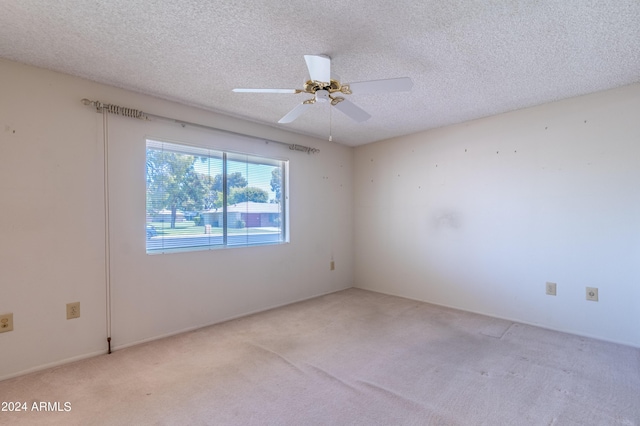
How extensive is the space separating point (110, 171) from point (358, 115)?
2138 mm

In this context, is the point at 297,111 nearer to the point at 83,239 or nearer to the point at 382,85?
the point at 382,85

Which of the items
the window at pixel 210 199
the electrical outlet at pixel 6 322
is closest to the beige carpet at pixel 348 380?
the electrical outlet at pixel 6 322

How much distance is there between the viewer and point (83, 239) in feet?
8.14

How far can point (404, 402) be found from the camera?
6.15 feet

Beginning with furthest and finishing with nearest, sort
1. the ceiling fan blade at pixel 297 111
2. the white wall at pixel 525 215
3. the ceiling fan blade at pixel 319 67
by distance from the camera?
the white wall at pixel 525 215, the ceiling fan blade at pixel 297 111, the ceiling fan blade at pixel 319 67

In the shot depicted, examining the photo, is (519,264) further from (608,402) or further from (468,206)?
(608,402)

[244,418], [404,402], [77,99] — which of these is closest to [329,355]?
[404,402]

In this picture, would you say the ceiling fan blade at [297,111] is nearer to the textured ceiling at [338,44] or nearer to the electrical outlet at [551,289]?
the textured ceiling at [338,44]

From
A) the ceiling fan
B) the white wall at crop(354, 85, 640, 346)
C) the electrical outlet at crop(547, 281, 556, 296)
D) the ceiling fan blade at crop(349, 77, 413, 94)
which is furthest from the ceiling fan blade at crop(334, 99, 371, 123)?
the electrical outlet at crop(547, 281, 556, 296)

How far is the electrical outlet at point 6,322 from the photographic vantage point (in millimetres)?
2152

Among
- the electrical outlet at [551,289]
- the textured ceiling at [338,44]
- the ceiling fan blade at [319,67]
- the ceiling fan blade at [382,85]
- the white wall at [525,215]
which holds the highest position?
the textured ceiling at [338,44]

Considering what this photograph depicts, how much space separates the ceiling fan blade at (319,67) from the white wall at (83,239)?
1723 millimetres

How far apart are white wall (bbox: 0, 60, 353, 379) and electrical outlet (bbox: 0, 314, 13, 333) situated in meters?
0.03

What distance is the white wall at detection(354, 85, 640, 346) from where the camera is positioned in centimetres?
278
